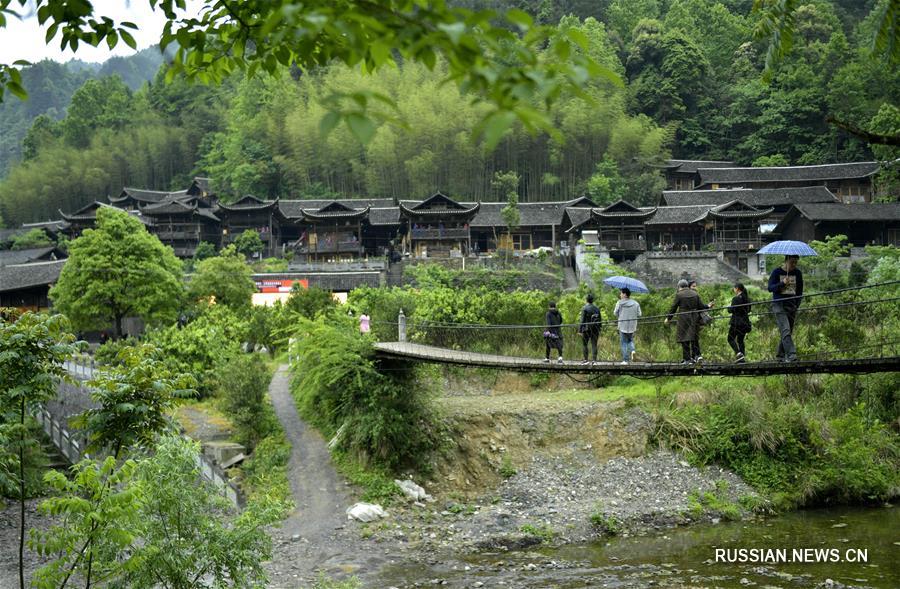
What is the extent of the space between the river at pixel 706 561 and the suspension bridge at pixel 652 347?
7.43 ft

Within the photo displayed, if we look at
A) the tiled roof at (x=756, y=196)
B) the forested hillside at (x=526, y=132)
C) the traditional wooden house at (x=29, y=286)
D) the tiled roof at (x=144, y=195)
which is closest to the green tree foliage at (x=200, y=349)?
the traditional wooden house at (x=29, y=286)

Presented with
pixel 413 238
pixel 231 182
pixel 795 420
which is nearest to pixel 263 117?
pixel 231 182

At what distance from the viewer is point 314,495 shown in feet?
37.4

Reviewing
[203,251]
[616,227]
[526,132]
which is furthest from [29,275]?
[526,132]

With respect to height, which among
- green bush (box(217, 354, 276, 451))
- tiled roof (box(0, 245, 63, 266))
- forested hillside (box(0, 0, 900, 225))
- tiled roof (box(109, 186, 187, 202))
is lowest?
green bush (box(217, 354, 276, 451))

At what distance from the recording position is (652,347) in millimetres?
14852

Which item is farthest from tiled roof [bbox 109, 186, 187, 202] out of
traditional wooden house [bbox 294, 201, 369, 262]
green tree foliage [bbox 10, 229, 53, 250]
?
traditional wooden house [bbox 294, 201, 369, 262]

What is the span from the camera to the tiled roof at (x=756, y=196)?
111ft

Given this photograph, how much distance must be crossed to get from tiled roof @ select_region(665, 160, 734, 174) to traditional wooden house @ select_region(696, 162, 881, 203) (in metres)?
2.19

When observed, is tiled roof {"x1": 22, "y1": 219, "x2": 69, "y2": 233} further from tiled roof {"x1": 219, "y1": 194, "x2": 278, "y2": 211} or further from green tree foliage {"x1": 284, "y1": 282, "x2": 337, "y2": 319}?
green tree foliage {"x1": 284, "y1": 282, "x2": 337, "y2": 319}

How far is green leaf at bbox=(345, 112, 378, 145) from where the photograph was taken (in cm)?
177

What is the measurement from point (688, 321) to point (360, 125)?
6.90m

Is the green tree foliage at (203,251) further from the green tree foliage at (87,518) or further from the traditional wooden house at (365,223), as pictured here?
the green tree foliage at (87,518)

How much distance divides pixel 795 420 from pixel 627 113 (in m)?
35.2
